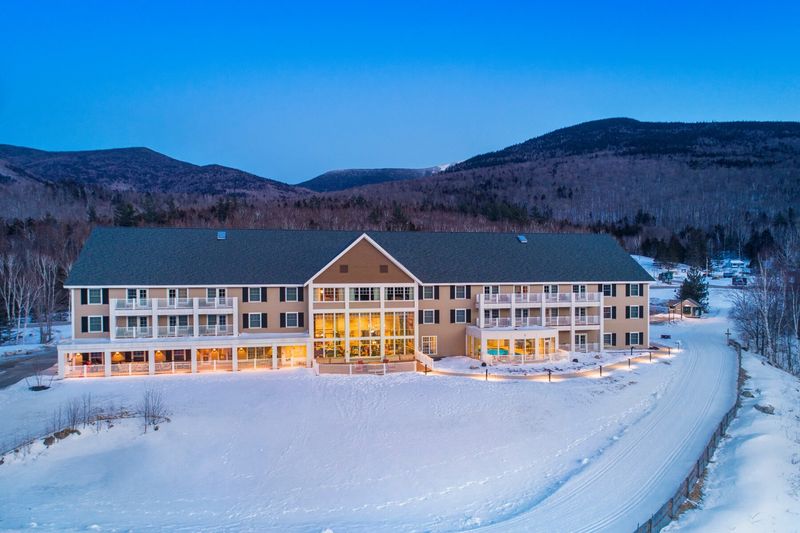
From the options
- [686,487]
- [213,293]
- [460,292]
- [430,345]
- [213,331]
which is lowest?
[686,487]

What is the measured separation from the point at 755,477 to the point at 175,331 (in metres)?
34.1

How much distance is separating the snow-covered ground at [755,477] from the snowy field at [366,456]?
1.26 m

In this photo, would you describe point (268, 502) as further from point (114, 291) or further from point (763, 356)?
point (763, 356)

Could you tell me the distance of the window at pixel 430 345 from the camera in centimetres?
4188

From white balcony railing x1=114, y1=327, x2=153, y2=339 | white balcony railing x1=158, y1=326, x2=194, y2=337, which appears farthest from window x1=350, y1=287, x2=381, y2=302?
white balcony railing x1=114, y1=327, x2=153, y2=339

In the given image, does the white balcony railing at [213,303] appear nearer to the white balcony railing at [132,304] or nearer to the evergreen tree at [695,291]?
the white balcony railing at [132,304]

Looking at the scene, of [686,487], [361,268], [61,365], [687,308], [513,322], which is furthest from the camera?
[687,308]

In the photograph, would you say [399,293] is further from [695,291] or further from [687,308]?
[695,291]

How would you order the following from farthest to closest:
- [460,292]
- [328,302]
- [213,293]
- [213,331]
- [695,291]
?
[695,291]
[460,292]
[328,302]
[213,293]
[213,331]

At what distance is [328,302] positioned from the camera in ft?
129

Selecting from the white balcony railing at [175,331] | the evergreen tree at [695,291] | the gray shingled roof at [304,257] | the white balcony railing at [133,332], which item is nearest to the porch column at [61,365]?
the white balcony railing at [133,332]

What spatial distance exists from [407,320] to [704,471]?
78.6 ft

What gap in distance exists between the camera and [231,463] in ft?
70.6

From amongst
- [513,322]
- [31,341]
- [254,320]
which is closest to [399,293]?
[513,322]
